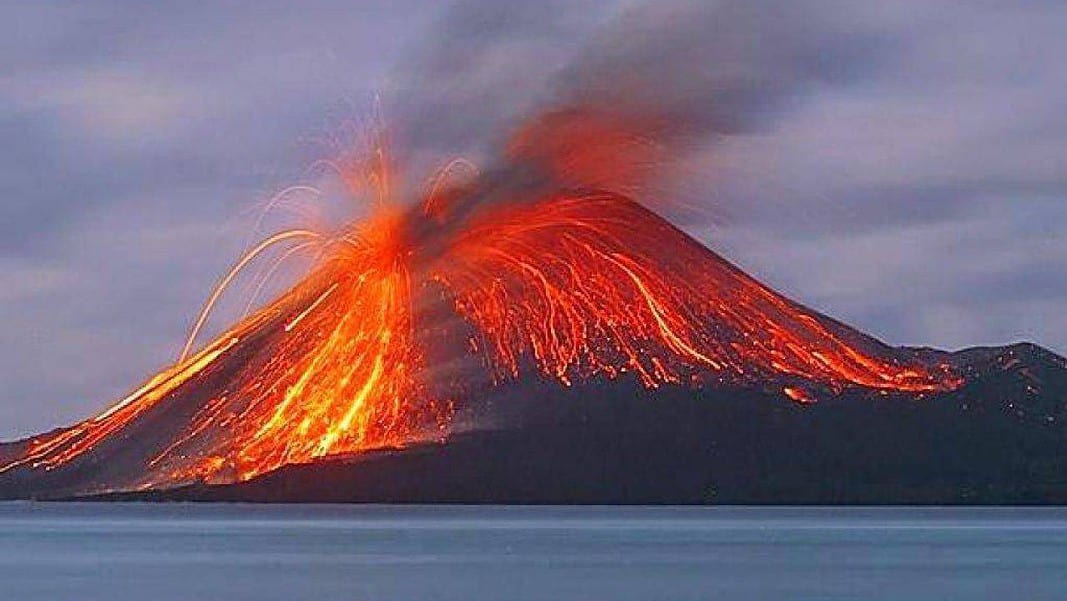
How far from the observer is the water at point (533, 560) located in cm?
6050

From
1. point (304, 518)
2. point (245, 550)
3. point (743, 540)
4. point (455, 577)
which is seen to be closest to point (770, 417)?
point (304, 518)

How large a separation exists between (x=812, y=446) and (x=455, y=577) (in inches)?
5261

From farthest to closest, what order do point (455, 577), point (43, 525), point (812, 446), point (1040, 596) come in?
1. point (812, 446)
2. point (43, 525)
3. point (455, 577)
4. point (1040, 596)

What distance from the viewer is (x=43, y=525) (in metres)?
150

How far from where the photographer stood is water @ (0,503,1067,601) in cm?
6050

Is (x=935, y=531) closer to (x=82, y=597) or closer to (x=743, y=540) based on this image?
(x=743, y=540)

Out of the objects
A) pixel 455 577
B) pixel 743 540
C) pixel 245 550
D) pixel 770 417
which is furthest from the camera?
pixel 770 417

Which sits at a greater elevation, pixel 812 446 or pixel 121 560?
pixel 812 446

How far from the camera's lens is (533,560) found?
82500 mm

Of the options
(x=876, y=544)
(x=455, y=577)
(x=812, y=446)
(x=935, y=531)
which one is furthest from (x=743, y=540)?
(x=812, y=446)

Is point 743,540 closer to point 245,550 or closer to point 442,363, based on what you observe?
point 245,550

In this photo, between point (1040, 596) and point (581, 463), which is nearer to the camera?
point (1040, 596)

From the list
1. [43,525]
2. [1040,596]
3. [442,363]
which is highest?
[442,363]

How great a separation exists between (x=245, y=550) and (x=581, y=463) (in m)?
99.8
